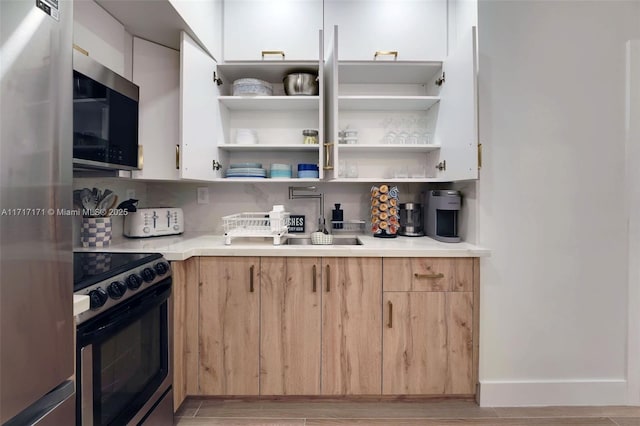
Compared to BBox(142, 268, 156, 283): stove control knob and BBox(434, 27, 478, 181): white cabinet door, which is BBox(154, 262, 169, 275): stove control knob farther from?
BBox(434, 27, 478, 181): white cabinet door

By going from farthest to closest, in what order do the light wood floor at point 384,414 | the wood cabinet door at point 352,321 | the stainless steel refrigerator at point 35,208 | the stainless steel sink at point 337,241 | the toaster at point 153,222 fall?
the stainless steel sink at point 337,241 → the toaster at point 153,222 → the wood cabinet door at point 352,321 → the light wood floor at point 384,414 → the stainless steel refrigerator at point 35,208

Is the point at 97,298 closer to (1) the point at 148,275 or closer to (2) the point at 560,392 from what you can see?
(1) the point at 148,275

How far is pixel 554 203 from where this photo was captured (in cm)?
193

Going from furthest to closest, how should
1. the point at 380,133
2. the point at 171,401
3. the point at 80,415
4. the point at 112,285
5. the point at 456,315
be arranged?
the point at 380,133
the point at 456,315
the point at 171,401
the point at 112,285
the point at 80,415

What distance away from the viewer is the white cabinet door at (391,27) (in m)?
2.27

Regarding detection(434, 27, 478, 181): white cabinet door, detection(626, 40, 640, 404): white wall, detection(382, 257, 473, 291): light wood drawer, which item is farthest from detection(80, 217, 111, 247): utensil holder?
detection(626, 40, 640, 404): white wall

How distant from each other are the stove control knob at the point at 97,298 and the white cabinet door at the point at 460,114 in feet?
5.83

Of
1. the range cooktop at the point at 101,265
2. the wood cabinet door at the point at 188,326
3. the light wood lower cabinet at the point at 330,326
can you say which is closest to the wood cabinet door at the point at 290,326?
the light wood lower cabinet at the point at 330,326

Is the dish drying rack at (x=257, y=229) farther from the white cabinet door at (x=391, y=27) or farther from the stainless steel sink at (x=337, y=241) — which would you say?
the white cabinet door at (x=391, y=27)

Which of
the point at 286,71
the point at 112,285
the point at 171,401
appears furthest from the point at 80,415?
the point at 286,71

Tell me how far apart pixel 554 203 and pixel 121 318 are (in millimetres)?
2238

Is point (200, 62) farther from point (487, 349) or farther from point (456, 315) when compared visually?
point (487, 349)

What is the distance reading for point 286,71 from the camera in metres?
2.36

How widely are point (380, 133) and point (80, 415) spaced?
2282 millimetres
